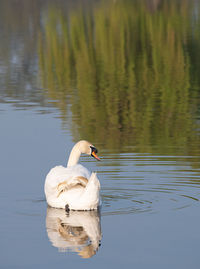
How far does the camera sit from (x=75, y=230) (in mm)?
12695

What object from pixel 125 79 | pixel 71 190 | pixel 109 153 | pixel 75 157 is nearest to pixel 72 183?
pixel 71 190

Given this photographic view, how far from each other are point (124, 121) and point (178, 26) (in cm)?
4696

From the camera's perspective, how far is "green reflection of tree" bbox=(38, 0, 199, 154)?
22125mm

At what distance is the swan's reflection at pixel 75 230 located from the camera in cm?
1167

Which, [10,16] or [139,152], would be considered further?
[10,16]

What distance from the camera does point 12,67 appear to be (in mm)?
47438

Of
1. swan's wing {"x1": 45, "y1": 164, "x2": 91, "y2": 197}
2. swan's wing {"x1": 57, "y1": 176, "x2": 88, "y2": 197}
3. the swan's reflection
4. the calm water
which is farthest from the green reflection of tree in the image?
the swan's reflection

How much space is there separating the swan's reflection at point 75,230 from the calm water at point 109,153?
2cm

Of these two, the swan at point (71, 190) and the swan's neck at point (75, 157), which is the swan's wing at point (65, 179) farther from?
the swan's neck at point (75, 157)

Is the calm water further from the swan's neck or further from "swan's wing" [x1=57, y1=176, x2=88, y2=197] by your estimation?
the swan's neck

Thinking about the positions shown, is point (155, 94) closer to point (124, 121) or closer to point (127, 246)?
point (124, 121)

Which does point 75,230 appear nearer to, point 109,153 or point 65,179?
point 65,179

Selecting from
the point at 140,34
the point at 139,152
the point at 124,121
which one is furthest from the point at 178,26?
the point at 139,152

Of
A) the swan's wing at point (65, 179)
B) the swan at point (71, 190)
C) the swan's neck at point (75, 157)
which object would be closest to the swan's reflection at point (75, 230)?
the swan at point (71, 190)
